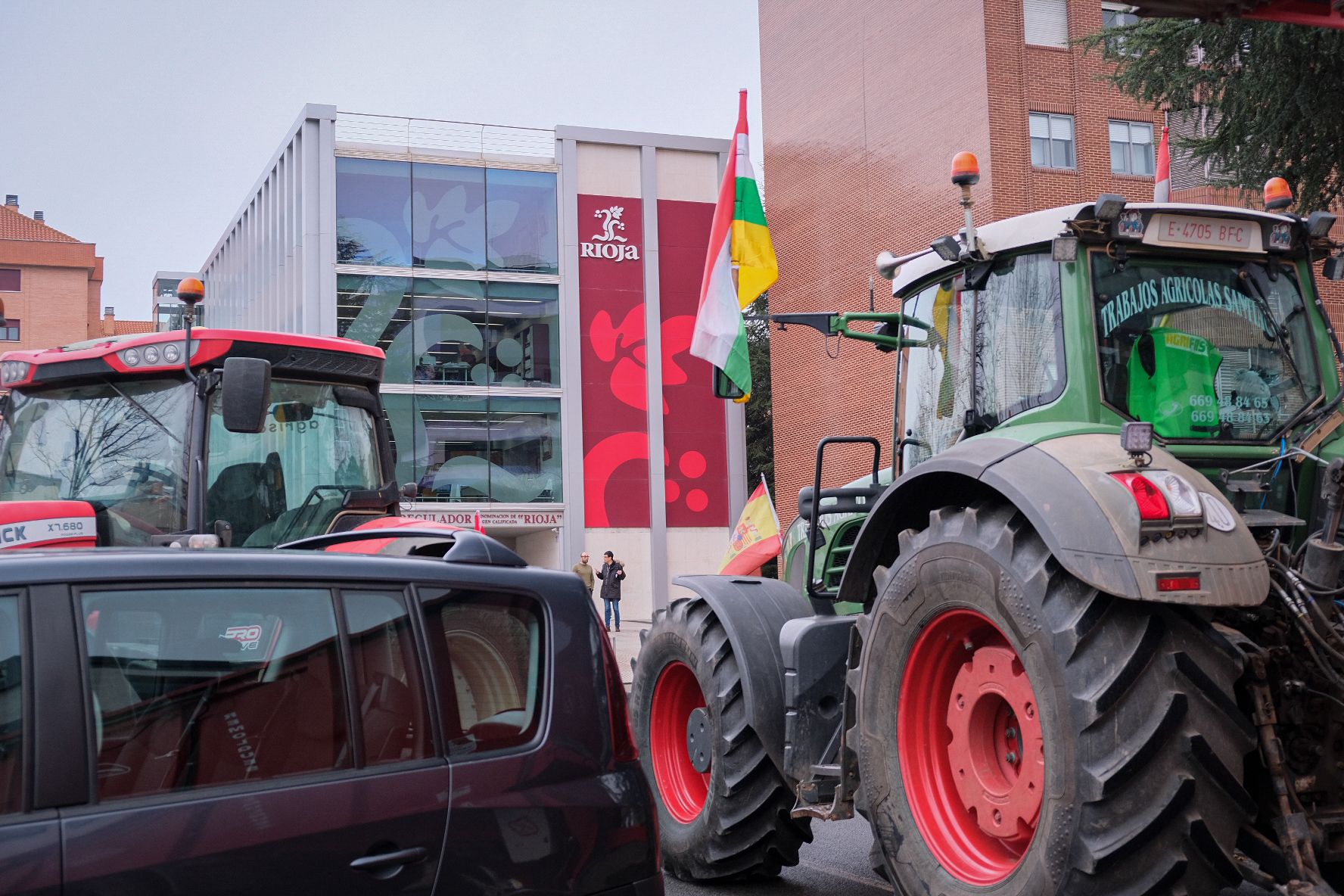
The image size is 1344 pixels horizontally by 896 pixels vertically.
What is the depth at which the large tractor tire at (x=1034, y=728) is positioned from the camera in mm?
3891

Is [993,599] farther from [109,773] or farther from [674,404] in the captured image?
[674,404]

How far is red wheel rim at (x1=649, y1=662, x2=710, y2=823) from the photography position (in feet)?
22.6

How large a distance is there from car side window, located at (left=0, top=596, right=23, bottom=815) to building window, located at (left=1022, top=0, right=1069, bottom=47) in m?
30.6

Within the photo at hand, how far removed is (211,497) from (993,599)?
16.5ft

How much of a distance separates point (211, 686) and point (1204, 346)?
12.2 feet

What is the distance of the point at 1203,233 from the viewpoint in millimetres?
5215

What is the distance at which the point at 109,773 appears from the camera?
2914 millimetres

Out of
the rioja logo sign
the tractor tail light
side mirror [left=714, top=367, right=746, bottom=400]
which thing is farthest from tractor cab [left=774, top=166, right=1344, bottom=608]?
the rioja logo sign

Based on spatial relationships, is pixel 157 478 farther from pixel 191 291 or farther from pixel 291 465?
pixel 191 291

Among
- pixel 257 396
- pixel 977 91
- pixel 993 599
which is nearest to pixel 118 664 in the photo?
pixel 993 599

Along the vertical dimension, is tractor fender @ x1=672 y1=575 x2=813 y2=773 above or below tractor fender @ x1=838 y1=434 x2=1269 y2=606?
below

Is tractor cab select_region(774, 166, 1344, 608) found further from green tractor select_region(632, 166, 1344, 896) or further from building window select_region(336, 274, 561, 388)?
Answer: building window select_region(336, 274, 561, 388)

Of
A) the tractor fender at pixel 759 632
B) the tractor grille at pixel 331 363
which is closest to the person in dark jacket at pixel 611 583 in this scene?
the tractor grille at pixel 331 363

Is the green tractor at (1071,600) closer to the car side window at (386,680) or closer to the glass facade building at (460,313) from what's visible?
the car side window at (386,680)
